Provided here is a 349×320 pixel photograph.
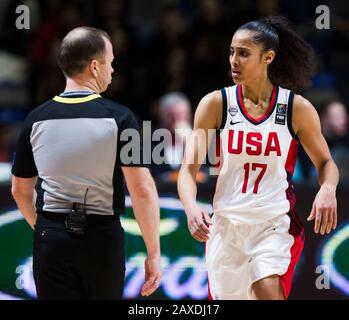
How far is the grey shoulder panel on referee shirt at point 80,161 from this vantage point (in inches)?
178

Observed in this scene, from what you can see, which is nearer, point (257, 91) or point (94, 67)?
point (94, 67)

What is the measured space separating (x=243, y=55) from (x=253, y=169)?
66 centimetres

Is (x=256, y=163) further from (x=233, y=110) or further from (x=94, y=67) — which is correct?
(x=94, y=67)

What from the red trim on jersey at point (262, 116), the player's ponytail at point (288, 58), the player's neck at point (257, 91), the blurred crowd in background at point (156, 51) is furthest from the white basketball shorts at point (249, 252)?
the blurred crowd in background at point (156, 51)

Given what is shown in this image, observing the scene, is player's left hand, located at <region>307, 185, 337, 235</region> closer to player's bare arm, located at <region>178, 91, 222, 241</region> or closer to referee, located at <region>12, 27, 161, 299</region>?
player's bare arm, located at <region>178, 91, 222, 241</region>

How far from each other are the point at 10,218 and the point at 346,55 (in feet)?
14.7

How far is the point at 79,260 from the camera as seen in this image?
448 centimetres

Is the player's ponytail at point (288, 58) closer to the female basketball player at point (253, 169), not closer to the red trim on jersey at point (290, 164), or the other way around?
the female basketball player at point (253, 169)

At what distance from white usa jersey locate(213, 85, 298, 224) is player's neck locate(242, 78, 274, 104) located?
0.25ft

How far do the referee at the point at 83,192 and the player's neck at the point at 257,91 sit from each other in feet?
3.08

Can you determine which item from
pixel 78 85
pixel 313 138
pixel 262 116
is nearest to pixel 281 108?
pixel 262 116

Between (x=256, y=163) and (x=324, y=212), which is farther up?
(x=256, y=163)

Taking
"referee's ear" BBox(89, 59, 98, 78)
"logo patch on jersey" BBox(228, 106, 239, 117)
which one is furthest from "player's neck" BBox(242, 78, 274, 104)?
"referee's ear" BBox(89, 59, 98, 78)

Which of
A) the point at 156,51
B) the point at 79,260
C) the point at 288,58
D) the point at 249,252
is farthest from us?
the point at 156,51
